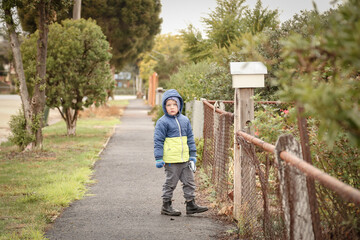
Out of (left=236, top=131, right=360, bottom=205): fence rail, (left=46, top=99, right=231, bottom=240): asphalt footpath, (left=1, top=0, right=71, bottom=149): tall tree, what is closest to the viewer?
(left=236, top=131, right=360, bottom=205): fence rail

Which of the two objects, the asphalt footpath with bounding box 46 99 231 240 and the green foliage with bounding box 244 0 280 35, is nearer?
the asphalt footpath with bounding box 46 99 231 240

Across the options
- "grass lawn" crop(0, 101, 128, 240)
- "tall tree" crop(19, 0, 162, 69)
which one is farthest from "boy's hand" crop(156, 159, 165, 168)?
"tall tree" crop(19, 0, 162, 69)

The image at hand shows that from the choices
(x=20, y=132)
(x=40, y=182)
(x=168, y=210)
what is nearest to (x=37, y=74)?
(x=20, y=132)

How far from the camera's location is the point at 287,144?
10.2ft

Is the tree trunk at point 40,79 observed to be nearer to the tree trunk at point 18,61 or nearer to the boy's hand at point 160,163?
the tree trunk at point 18,61

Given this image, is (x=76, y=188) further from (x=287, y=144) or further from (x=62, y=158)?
(x=287, y=144)

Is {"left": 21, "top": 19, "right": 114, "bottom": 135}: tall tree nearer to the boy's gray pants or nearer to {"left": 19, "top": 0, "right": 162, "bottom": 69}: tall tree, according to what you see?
{"left": 19, "top": 0, "right": 162, "bottom": 69}: tall tree

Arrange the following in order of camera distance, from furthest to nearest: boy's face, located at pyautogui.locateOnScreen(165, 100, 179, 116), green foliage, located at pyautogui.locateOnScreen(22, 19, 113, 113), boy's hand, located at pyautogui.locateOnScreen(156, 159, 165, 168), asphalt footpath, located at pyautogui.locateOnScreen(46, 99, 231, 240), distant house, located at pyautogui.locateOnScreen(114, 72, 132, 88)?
distant house, located at pyautogui.locateOnScreen(114, 72, 132, 88) < green foliage, located at pyautogui.locateOnScreen(22, 19, 113, 113) < boy's face, located at pyautogui.locateOnScreen(165, 100, 179, 116) < boy's hand, located at pyautogui.locateOnScreen(156, 159, 165, 168) < asphalt footpath, located at pyautogui.locateOnScreen(46, 99, 231, 240)

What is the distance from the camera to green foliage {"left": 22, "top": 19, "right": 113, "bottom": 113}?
546 inches

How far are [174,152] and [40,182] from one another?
2.94 meters

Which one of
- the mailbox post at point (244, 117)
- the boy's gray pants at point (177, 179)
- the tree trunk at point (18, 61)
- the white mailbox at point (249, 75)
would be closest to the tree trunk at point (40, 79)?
the tree trunk at point (18, 61)

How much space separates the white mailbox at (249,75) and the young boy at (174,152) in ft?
4.17

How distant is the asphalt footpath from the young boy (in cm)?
18

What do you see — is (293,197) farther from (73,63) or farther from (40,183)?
(73,63)
